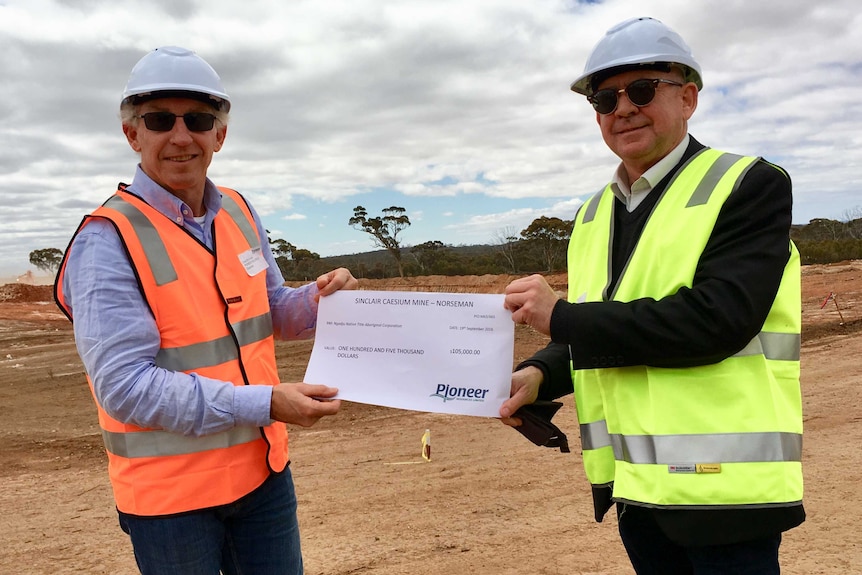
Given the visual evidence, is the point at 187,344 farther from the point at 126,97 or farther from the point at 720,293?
the point at 720,293

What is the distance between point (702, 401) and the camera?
213 cm

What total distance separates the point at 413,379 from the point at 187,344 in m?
0.97

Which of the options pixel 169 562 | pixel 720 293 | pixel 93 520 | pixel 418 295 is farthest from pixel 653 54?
pixel 93 520

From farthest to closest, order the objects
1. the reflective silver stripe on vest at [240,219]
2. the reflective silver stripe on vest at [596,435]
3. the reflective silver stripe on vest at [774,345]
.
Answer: the reflective silver stripe on vest at [240,219] < the reflective silver stripe on vest at [596,435] < the reflective silver stripe on vest at [774,345]

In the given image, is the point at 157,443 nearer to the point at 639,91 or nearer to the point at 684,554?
the point at 684,554

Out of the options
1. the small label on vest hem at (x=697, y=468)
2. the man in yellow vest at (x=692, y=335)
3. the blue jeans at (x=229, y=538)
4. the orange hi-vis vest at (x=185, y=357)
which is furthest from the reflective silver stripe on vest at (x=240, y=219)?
the small label on vest hem at (x=697, y=468)

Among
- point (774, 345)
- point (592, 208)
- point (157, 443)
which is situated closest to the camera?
point (774, 345)

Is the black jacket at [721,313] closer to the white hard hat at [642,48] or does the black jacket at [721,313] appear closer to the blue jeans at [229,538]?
the white hard hat at [642,48]

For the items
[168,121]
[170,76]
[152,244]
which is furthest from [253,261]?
[170,76]

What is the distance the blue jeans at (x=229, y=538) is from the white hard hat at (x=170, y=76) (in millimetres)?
1661

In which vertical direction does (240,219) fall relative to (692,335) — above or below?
above

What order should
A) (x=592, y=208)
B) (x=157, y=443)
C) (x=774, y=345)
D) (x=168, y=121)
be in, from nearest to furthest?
(x=774, y=345)
(x=157, y=443)
(x=168, y=121)
(x=592, y=208)

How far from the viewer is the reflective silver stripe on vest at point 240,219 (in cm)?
298

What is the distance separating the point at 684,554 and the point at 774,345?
2.99 feet
